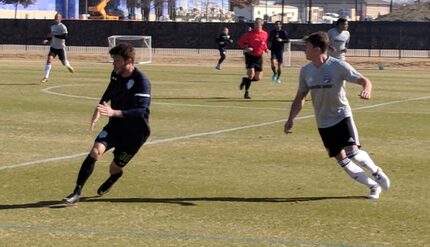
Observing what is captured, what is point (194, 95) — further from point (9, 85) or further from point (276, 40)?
point (276, 40)

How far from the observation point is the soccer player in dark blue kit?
30.3 ft

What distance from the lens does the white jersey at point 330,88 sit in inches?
378

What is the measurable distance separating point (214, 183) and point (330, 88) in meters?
1.95

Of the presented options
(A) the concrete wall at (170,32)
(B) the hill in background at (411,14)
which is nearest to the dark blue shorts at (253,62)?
(A) the concrete wall at (170,32)

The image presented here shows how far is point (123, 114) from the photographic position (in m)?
9.16

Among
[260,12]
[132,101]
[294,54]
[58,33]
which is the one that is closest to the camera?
[132,101]

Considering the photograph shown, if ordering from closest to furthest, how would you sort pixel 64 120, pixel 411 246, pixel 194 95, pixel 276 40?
1. pixel 411 246
2. pixel 64 120
3. pixel 194 95
4. pixel 276 40

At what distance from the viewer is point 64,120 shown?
17375mm

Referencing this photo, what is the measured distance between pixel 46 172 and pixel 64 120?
6.08 meters

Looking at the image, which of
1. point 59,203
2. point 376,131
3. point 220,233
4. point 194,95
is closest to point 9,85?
point 194,95

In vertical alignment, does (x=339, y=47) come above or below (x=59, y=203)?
above

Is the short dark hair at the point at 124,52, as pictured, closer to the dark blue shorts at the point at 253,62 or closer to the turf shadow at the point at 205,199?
the turf shadow at the point at 205,199

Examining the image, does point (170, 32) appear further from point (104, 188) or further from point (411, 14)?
point (411, 14)

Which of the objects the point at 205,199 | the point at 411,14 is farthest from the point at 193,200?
the point at 411,14
